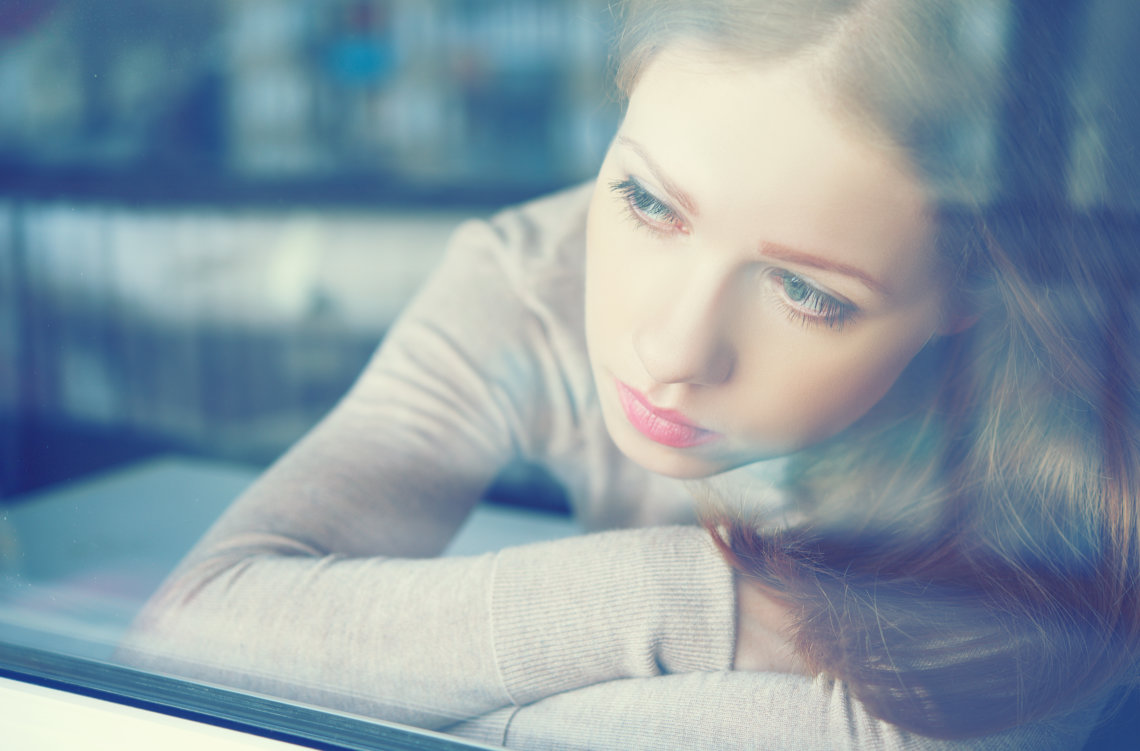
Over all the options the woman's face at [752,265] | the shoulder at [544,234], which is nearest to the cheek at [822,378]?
the woman's face at [752,265]

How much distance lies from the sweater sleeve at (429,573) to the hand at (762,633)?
1 centimetres

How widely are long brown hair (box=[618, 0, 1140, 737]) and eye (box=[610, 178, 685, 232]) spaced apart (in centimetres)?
12

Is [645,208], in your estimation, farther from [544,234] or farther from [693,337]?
[544,234]

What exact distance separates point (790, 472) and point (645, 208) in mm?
259

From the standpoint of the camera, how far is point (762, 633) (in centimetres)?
66

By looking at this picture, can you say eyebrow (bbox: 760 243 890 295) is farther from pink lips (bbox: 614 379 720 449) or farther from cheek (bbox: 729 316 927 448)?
pink lips (bbox: 614 379 720 449)

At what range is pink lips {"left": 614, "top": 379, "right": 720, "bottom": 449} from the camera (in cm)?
71

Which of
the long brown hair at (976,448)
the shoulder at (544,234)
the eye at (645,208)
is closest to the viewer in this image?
the long brown hair at (976,448)

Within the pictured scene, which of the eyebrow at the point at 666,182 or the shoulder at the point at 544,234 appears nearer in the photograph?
the eyebrow at the point at 666,182

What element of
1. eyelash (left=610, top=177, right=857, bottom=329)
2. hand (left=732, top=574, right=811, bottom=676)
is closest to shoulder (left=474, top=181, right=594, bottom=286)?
eyelash (left=610, top=177, right=857, bottom=329)

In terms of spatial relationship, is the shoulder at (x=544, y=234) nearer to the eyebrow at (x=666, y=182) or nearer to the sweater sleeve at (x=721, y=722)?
the eyebrow at (x=666, y=182)

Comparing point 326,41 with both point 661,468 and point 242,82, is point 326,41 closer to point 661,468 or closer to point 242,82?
point 242,82

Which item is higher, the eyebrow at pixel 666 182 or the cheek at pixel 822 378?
the eyebrow at pixel 666 182

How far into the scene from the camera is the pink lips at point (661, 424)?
713 mm
